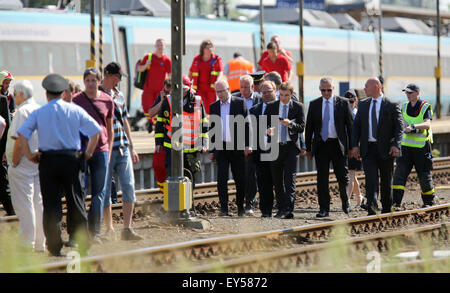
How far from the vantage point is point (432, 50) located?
40.7m

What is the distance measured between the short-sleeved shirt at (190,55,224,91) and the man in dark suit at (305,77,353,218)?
160 inches

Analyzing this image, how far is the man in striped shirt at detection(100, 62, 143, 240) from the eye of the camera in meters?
10.8

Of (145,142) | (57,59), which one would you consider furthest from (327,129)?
(57,59)

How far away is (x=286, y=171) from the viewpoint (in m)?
13.0

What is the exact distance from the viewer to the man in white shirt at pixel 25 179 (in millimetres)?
9812

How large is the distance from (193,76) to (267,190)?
452 cm

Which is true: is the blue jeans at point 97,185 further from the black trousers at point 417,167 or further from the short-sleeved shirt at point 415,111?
the short-sleeved shirt at point 415,111

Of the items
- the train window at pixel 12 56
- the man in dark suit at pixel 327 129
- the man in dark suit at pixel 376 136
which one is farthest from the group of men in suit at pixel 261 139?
the train window at pixel 12 56

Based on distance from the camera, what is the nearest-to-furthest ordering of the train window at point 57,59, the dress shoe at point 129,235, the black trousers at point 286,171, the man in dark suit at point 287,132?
the dress shoe at point 129,235 < the man in dark suit at point 287,132 < the black trousers at point 286,171 < the train window at point 57,59

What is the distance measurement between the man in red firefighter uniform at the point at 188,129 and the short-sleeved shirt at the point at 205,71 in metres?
4.08

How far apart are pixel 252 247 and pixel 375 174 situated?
313 centimetres
